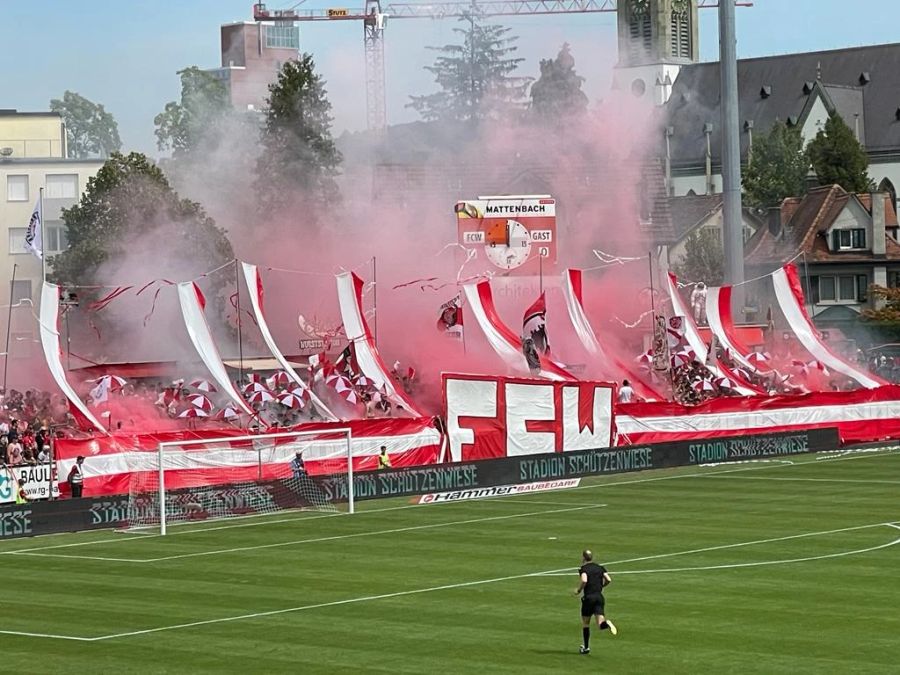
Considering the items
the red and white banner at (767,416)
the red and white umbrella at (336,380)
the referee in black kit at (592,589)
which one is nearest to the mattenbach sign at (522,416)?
the red and white banner at (767,416)

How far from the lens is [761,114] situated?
6442 inches

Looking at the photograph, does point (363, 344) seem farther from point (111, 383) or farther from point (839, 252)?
point (839, 252)

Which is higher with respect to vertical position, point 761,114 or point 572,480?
point 761,114

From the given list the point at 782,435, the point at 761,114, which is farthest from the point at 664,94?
the point at 782,435

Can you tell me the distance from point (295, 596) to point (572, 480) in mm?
23291

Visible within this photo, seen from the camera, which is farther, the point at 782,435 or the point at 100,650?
the point at 782,435

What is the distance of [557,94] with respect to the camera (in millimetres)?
89375

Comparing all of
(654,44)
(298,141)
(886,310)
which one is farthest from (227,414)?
(654,44)

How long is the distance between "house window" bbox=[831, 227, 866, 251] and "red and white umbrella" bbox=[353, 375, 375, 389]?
6962 cm

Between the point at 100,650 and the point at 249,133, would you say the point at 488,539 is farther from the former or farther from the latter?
the point at 249,133

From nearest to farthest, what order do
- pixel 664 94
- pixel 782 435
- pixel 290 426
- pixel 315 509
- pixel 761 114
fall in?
pixel 315 509, pixel 290 426, pixel 782 435, pixel 761 114, pixel 664 94

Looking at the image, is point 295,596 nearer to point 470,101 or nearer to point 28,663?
point 28,663

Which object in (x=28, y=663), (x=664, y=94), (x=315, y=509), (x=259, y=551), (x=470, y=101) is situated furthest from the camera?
(x=664, y=94)

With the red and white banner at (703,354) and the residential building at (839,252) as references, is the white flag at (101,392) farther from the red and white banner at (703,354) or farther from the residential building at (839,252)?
the residential building at (839,252)
